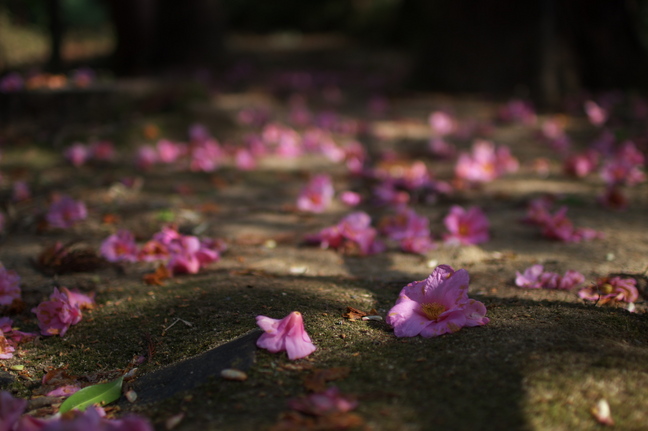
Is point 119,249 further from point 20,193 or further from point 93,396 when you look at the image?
point 20,193

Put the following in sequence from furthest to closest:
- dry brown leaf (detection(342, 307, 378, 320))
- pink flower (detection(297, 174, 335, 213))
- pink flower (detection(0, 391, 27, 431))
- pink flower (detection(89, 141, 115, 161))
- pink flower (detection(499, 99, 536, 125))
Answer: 1. pink flower (detection(499, 99, 536, 125))
2. pink flower (detection(89, 141, 115, 161))
3. pink flower (detection(297, 174, 335, 213))
4. dry brown leaf (detection(342, 307, 378, 320))
5. pink flower (detection(0, 391, 27, 431))

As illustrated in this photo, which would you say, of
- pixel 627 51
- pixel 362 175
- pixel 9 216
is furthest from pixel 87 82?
pixel 627 51

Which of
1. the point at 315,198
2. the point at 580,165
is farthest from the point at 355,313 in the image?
the point at 580,165

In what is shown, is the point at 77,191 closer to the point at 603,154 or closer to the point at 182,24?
the point at 603,154

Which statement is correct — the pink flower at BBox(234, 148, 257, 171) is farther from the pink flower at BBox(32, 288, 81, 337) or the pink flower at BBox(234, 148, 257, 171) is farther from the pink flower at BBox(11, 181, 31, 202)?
the pink flower at BBox(32, 288, 81, 337)

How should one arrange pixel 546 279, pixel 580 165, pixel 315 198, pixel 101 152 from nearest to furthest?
1. pixel 546 279
2. pixel 315 198
3. pixel 580 165
4. pixel 101 152

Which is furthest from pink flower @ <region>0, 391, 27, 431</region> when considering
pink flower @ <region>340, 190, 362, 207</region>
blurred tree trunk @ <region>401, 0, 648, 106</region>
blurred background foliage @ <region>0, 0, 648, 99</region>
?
blurred tree trunk @ <region>401, 0, 648, 106</region>
